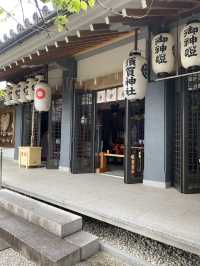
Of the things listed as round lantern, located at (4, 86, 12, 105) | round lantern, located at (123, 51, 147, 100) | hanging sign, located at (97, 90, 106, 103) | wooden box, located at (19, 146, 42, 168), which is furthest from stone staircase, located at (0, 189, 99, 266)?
round lantern, located at (4, 86, 12, 105)

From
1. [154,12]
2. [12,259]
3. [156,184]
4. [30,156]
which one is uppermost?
[154,12]

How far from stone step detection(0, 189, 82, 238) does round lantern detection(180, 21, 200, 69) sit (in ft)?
11.2

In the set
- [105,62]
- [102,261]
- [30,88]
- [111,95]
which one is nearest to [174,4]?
[105,62]

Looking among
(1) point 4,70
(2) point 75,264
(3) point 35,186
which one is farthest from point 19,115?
(2) point 75,264

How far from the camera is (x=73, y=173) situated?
7.95m

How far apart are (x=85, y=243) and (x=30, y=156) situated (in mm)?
6250

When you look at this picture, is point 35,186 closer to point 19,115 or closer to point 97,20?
point 97,20

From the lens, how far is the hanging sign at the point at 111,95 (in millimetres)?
7484

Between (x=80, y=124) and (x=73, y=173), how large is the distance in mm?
1556

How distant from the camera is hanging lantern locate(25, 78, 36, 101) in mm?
9461

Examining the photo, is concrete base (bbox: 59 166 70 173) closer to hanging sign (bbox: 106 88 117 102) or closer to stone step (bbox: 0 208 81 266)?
hanging sign (bbox: 106 88 117 102)

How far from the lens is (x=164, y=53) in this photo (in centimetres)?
536

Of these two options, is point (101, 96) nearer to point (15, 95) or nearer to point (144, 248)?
point (15, 95)

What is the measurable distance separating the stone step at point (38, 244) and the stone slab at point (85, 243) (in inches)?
2.8
